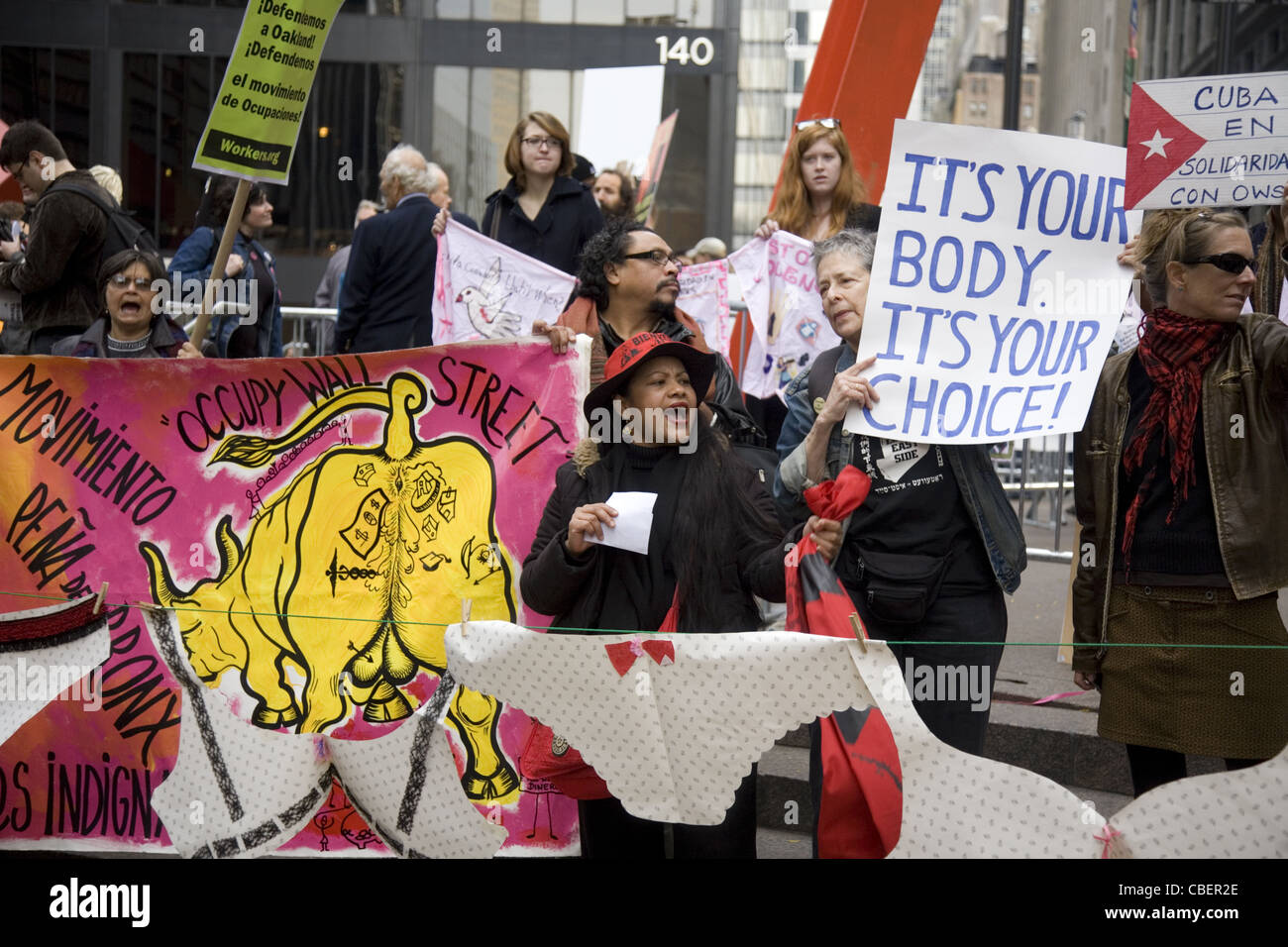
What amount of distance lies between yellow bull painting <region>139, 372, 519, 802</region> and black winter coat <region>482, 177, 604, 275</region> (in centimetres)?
238

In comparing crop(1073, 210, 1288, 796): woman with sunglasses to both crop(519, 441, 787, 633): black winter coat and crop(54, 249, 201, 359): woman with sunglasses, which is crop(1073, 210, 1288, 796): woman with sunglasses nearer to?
crop(519, 441, 787, 633): black winter coat

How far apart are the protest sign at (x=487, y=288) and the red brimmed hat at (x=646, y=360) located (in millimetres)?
3047

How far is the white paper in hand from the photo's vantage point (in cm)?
361

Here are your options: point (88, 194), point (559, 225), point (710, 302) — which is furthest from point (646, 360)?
point (88, 194)

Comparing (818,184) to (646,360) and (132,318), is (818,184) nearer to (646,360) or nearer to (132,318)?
(646,360)

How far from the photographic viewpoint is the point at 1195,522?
383 centimetres

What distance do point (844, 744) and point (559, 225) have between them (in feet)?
14.0

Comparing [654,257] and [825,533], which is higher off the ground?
[654,257]

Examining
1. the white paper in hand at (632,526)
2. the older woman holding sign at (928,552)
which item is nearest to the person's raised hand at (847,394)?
the older woman holding sign at (928,552)

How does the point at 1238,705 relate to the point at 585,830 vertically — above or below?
above
